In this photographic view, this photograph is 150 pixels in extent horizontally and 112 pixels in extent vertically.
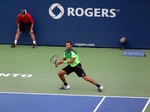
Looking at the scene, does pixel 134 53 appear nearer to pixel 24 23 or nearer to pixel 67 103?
pixel 24 23

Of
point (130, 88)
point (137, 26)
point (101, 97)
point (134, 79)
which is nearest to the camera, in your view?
point (101, 97)

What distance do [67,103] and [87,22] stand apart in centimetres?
1005

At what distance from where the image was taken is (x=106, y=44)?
24672mm

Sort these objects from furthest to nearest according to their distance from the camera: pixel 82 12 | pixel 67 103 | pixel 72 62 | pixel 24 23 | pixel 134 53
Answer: pixel 24 23
pixel 82 12
pixel 134 53
pixel 72 62
pixel 67 103

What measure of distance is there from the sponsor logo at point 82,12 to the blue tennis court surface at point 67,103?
30.1 ft

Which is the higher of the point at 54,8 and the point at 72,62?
the point at 54,8

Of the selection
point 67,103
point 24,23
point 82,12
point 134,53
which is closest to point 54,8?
point 82,12

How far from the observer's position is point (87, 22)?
80.5 feet

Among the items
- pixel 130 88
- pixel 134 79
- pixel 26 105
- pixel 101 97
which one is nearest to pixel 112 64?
pixel 134 79

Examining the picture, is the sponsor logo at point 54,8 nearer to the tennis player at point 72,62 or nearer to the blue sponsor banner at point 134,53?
the blue sponsor banner at point 134,53

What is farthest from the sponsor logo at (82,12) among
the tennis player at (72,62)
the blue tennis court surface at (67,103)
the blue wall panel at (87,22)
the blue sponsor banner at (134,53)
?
the blue tennis court surface at (67,103)

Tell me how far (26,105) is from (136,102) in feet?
11.5

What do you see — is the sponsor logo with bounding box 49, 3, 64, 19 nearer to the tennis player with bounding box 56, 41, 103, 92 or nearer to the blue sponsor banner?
the blue sponsor banner

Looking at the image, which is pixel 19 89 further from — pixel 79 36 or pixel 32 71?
pixel 79 36
